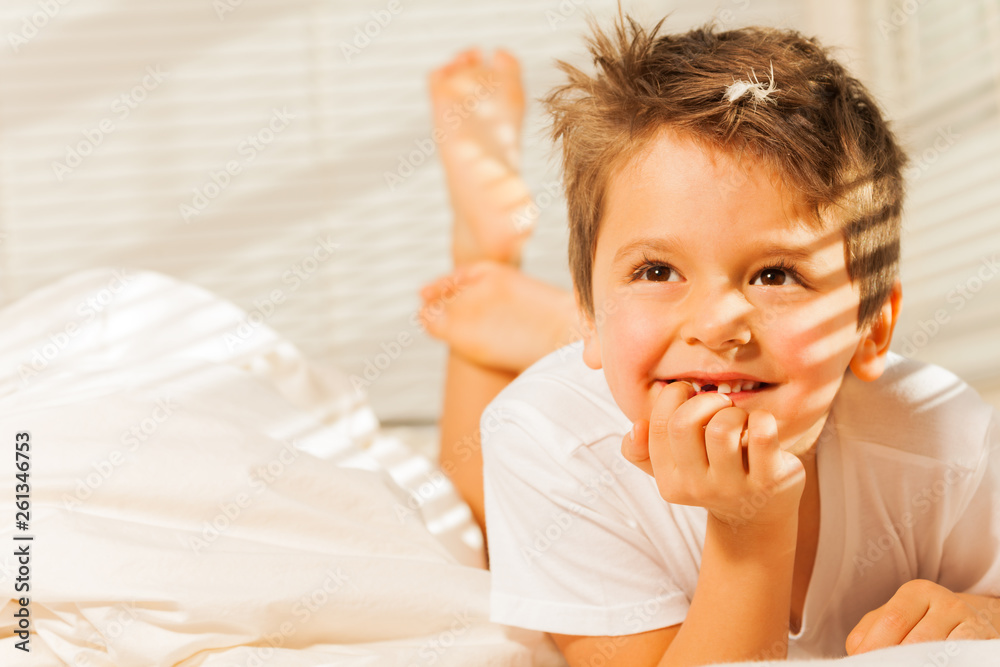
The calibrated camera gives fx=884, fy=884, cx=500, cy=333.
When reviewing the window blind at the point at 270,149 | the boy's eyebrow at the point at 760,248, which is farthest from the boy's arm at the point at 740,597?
the window blind at the point at 270,149

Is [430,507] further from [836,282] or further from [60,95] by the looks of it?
[60,95]

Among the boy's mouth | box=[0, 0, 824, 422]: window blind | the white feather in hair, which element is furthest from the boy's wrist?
box=[0, 0, 824, 422]: window blind

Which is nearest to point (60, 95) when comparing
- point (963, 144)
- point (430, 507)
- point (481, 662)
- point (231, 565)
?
point (430, 507)

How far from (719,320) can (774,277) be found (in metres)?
0.08

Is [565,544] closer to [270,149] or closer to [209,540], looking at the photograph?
[209,540]

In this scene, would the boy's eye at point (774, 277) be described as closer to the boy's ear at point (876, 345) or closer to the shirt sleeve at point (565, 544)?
the boy's ear at point (876, 345)

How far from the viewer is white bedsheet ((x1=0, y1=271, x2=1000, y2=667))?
74cm

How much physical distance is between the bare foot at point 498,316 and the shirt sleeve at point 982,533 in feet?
1.73

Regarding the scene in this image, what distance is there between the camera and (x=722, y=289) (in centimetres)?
71

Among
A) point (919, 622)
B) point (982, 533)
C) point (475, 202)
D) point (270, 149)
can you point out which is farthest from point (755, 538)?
point (270, 149)

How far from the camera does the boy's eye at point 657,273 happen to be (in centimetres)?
75

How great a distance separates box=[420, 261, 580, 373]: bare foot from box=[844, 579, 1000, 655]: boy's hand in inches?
22.2

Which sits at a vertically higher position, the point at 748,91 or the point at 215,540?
the point at 748,91

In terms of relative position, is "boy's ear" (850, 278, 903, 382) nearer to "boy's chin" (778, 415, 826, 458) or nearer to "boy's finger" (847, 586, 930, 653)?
"boy's chin" (778, 415, 826, 458)
